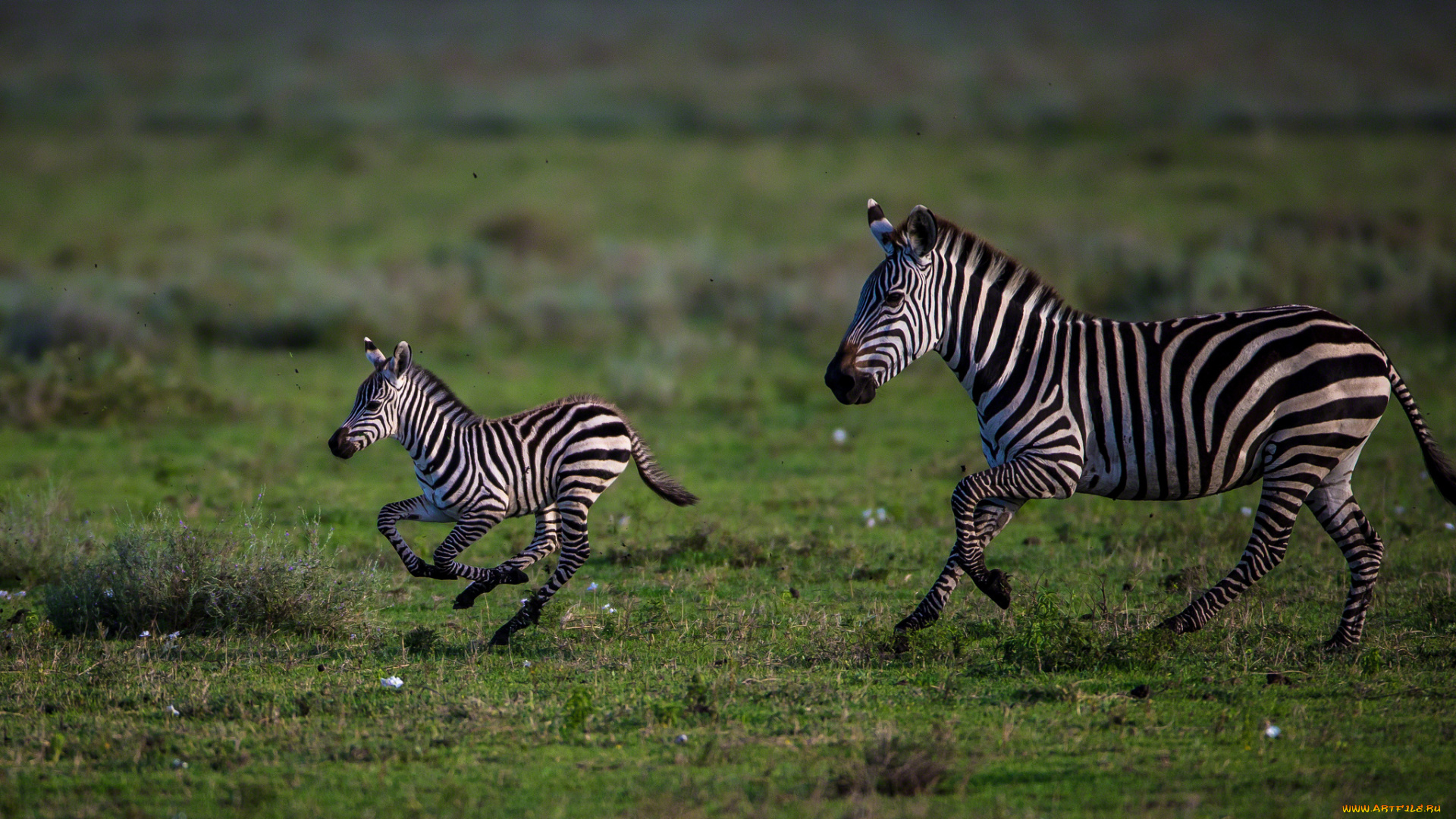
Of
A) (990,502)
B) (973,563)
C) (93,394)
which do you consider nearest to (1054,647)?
(973,563)

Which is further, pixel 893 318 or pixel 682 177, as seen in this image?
pixel 682 177

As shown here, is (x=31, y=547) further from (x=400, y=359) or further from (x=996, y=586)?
(x=996, y=586)

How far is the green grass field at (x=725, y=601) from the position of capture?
6219 mm

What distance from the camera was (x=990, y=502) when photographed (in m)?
8.22

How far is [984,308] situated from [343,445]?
3.94 meters

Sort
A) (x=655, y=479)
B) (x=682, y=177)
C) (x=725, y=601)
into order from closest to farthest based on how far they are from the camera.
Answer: (x=655, y=479) → (x=725, y=601) → (x=682, y=177)

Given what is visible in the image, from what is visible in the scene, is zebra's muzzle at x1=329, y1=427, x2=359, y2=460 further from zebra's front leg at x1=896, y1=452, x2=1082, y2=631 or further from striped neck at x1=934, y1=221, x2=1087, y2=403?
striped neck at x1=934, y1=221, x2=1087, y2=403

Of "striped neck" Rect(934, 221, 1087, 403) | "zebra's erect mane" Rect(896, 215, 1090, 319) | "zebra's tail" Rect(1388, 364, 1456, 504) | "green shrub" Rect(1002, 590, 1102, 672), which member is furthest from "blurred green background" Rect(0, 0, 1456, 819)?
"zebra's erect mane" Rect(896, 215, 1090, 319)

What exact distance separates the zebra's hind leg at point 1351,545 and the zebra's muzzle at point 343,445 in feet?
18.8

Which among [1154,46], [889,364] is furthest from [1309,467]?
[1154,46]

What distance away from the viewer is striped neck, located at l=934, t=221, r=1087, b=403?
323 inches

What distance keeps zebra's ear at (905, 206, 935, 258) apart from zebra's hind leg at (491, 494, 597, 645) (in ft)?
8.29

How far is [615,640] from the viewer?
28.1ft

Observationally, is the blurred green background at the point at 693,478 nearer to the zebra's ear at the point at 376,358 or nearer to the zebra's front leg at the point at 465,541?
the zebra's front leg at the point at 465,541
